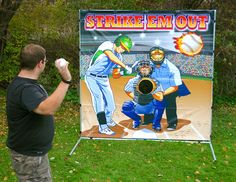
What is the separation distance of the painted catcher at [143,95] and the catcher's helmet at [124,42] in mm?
297

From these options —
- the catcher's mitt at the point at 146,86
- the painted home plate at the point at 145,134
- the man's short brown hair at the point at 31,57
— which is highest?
the man's short brown hair at the point at 31,57

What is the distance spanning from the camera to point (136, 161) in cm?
613

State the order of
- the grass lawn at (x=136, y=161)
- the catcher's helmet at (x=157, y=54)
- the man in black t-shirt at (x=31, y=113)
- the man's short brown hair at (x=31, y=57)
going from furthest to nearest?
the catcher's helmet at (x=157, y=54), the grass lawn at (x=136, y=161), the man's short brown hair at (x=31, y=57), the man in black t-shirt at (x=31, y=113)

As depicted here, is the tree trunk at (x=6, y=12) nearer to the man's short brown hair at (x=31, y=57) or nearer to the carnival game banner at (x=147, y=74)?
the carnival game banner at (x=147, y=74)

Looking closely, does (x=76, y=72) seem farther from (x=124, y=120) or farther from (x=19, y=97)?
(x=19, y=97)

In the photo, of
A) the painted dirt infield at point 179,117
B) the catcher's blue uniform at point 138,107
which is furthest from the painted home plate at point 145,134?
the catcher's blue uniform at point 138,107

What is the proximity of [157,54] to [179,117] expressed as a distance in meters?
1.06

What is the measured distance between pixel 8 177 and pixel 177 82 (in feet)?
9.25

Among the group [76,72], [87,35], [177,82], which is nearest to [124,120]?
[177,82]

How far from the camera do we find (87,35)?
6.00m

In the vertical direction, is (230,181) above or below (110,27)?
below

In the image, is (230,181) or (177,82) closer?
(230,181)

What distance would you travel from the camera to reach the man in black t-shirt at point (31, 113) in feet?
9.95

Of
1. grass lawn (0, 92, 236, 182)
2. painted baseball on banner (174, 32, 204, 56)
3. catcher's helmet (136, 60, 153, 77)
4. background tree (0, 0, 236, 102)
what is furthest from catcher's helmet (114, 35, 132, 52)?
background tree (0, 0, 236, 102)
